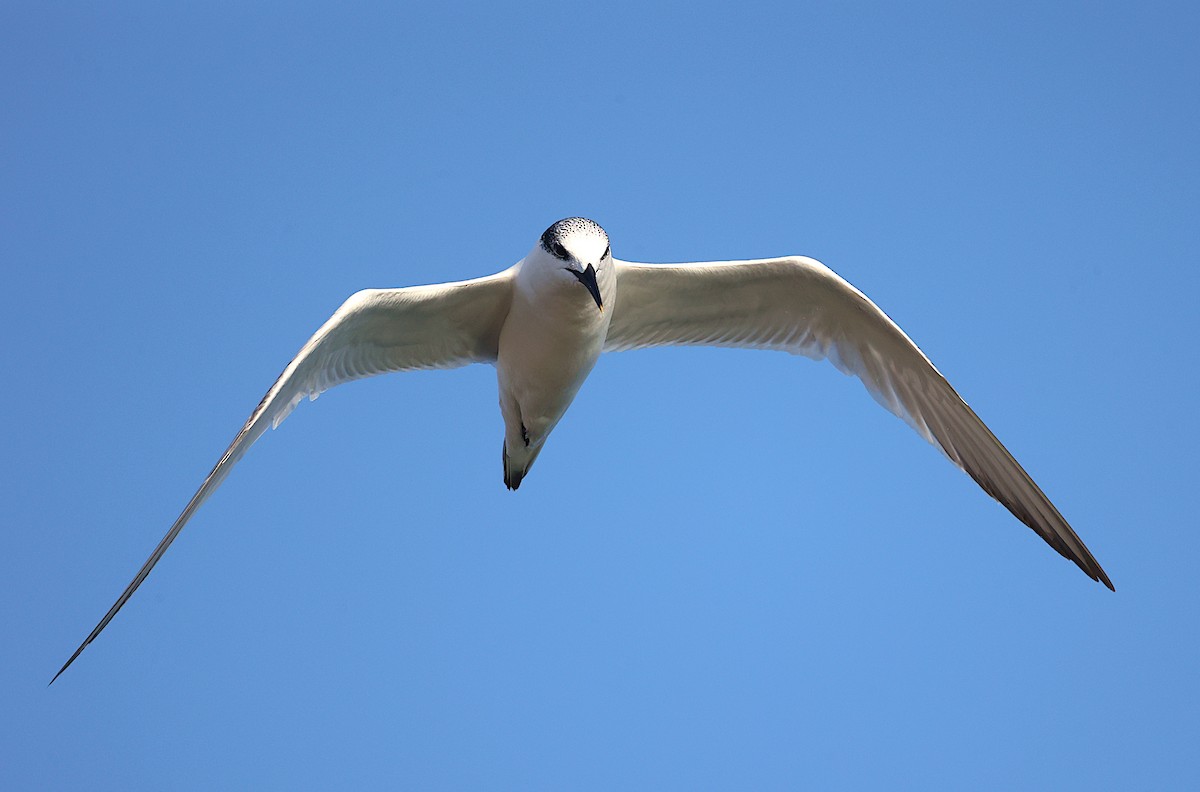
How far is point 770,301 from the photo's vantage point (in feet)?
27.2

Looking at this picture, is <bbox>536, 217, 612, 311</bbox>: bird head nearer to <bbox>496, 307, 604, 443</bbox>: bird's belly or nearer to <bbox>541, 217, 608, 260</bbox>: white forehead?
<bbox>541, 217, 608, 260</bbox>: white forehead

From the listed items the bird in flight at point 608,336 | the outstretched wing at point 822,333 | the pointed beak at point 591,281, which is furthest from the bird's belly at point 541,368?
the outstretched wing at point 822,333

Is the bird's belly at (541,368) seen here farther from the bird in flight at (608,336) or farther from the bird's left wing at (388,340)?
the bird's left wing at (388,340)

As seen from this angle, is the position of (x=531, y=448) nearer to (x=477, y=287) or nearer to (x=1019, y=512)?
(x=477, y=287)

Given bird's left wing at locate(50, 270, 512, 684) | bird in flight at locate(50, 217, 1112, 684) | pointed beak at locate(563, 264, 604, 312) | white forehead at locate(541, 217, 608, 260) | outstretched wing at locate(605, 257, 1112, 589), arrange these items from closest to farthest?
pointed beak at locate(563, 264, 604, 312)
white forehead at locate(541, 217, 608, 260)
bird's left wing at locate(50, 270, 512, 684)
bird in flight at locate(50, 217, 1112, 684)
outstretched wing at locate(605, 257, 1112, 589)

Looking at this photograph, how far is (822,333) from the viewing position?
8.40 metres

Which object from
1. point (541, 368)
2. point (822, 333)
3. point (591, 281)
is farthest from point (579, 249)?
point (822, 333)

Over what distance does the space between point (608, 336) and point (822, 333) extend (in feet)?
4.84

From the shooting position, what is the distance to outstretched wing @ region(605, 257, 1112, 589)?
7.85m

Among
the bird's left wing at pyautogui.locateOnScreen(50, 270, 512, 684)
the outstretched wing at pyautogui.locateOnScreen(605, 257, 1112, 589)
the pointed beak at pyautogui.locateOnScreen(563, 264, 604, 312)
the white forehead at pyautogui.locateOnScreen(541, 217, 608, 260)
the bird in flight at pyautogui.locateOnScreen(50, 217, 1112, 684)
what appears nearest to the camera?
the pointed beak at pyautogui.locateOnScreen(563, 264, 604, 312)

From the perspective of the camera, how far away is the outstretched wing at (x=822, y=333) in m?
7.85

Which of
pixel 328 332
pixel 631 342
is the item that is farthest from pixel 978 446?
pixel 328 332

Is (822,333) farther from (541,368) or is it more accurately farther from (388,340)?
(388,340)

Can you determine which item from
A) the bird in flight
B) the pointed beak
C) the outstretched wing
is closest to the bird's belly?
the bird in flight
